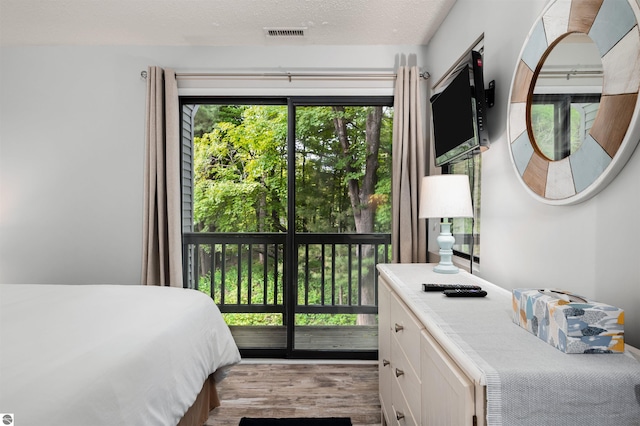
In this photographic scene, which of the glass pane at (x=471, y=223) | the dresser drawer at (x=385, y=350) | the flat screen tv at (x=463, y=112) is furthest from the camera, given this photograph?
the glass pane at (x=471, y=223)

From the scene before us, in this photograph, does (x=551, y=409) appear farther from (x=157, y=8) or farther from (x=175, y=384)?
(x=157, y=8)

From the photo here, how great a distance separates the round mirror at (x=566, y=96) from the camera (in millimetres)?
1067

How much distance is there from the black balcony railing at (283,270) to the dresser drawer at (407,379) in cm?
144

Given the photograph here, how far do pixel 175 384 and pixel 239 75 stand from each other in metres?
2.38

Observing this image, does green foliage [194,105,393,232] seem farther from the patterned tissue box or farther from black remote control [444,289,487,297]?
the patterned tissue box

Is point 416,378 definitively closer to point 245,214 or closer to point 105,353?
point 105,353

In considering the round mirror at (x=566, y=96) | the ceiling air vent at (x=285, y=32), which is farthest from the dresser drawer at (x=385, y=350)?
the ceiling air vent at (x=285, y=32)

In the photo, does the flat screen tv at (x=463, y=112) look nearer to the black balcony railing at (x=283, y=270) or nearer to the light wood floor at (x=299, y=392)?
the black balcony railing at (x=283, y=270)

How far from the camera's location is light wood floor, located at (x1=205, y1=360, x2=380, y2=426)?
2152 millimetres

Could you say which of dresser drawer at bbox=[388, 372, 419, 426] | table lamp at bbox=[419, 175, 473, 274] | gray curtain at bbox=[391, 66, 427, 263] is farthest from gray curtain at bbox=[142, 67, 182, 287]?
table lamp at bbox=[419, 175, 473, 274]

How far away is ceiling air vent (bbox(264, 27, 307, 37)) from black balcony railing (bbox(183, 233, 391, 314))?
1.68 m

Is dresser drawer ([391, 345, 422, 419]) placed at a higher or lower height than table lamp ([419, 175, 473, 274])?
lower

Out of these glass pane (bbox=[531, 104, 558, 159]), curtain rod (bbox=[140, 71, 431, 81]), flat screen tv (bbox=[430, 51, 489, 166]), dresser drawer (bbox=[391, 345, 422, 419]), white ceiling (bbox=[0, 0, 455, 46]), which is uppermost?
white ceiling (bbox=[0, 0, 455, 46])

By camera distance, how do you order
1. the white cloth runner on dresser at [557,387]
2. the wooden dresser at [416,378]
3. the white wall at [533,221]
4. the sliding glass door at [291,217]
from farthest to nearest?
the sliding glass door at [291,217]
the white wall at [533,221]
the wooden dresser at [416,378]
the white cloth runner on dresser at [557,387]
